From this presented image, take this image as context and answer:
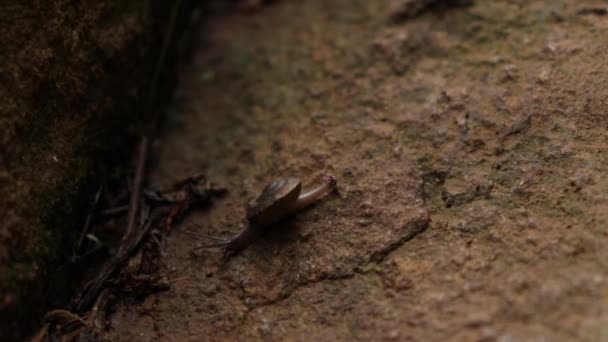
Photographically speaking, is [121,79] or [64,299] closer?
[64,299]

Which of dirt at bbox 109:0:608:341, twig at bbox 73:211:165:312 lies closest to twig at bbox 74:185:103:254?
twig at bbox 73:211:165:312

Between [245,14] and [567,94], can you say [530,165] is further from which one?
[245,14]

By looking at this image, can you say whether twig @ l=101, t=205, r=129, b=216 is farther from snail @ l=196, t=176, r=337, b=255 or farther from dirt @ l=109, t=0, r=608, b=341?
snail @ l=196, t=176, r=337, b=255

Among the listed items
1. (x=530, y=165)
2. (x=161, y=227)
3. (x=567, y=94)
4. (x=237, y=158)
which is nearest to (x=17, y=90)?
(x=161, y=227)

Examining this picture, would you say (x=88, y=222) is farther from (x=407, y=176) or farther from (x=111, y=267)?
(x=407, y=176)

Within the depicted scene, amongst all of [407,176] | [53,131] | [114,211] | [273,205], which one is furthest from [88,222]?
[407,176]
